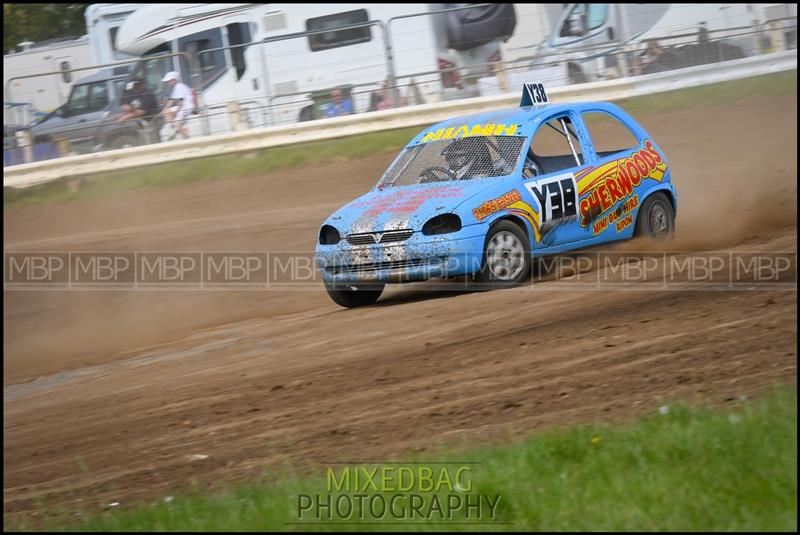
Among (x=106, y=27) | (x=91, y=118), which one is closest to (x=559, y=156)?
(x=91, y=118)

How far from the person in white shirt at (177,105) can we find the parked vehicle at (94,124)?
310mm

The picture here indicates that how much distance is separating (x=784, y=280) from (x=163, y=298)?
651 cm

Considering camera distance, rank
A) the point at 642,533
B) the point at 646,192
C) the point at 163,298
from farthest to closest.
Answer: the point at 163,298 → the point at 646,192 → the point at 642,533

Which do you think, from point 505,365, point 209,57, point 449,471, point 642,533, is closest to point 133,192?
point 209,57

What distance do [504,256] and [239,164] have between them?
929 cm

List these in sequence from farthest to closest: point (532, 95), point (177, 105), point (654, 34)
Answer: point (177, 105), point (654, 34), point (532, 95)

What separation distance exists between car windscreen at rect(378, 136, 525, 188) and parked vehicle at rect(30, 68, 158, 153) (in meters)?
8.72

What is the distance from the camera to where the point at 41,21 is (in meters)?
30.0

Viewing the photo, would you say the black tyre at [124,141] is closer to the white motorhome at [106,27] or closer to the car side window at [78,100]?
the car side window at [78,100]

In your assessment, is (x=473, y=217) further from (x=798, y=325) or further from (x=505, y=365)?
(x=798, y=325)

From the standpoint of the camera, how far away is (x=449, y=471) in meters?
4.56

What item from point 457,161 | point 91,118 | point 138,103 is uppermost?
point 138,103

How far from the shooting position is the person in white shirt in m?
16.6

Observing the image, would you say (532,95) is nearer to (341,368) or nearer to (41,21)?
(341,368)
